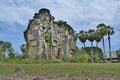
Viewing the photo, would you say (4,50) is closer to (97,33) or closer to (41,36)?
(41,36)

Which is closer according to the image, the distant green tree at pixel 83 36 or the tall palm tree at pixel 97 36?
the tall palm tree at pixel 97 36

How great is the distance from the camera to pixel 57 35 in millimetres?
70375

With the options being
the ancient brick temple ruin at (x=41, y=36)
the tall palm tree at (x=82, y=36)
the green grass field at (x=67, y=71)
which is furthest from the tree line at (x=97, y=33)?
the green grass field at (x=67, y=71)

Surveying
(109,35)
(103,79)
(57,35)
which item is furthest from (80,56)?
(103,79)

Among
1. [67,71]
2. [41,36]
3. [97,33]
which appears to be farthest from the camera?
[97,33]

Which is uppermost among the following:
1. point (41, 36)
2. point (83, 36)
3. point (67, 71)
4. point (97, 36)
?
point (83, 36)

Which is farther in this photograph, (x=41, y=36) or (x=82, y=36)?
(x=82, y=36)

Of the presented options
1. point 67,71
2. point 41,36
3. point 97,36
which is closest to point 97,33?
point 97,36

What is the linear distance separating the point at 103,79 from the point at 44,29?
162ft

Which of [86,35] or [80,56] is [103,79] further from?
[86,35]

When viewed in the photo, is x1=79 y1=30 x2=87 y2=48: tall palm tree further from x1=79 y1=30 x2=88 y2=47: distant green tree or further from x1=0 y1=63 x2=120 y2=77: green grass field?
x1=0 y1=63 x2=120 y2=77: green grass field

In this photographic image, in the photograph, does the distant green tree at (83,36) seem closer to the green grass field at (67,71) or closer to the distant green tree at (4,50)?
the distant green tree at (4,50)

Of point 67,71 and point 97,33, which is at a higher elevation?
point 97,33

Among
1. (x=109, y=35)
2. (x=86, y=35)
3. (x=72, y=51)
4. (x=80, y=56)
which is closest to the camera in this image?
(x=80, y=56)
